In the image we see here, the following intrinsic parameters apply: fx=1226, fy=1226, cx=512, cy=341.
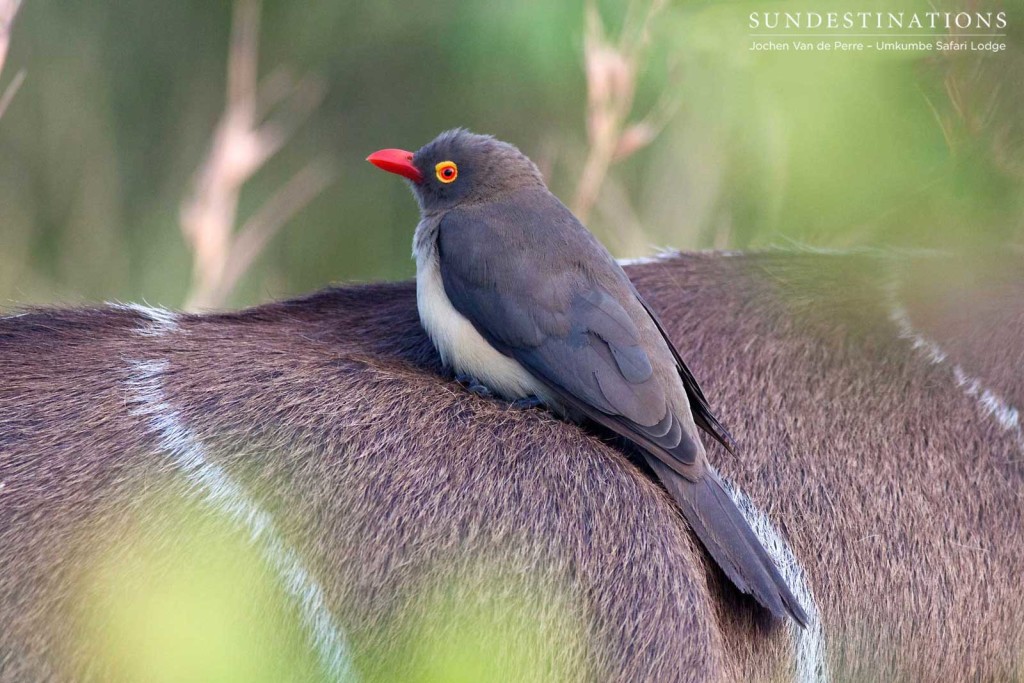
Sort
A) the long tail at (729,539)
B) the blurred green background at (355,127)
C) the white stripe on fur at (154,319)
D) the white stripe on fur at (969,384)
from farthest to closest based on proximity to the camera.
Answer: the blurred green background at (355,127)
the white stripe on fur at (969,384)
the white stripe on fur at (154,319)
the long tail at (729,539)

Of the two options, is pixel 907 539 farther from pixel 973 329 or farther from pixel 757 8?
pixel 757 8

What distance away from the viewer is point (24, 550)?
75.1 inches

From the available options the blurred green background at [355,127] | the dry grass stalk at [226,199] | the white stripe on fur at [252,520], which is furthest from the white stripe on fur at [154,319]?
the blurred green background at [355,127]

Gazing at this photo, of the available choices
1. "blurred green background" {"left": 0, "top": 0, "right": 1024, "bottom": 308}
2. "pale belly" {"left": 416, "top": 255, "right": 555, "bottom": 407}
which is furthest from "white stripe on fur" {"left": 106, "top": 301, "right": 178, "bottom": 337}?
"blurred green background" {"left": 0, "top": 0, "right": 1024, "bottom": 308}

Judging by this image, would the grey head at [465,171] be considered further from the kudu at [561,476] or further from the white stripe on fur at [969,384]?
the white stripe on fur at [969,384]

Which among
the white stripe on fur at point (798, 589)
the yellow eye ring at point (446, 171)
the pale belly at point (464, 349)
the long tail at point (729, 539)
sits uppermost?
the yellow eye ring at point (446, 171)

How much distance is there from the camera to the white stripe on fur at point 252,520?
1.92 m

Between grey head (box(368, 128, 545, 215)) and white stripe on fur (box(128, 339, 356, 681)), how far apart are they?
77 centimetres

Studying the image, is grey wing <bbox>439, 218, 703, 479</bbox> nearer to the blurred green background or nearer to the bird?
the bird

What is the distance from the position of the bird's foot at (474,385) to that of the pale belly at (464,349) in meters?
0.01

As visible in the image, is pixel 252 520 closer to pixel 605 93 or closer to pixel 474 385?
pixel 474 385

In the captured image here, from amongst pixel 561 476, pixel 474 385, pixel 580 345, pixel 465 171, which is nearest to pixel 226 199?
pixel 465 171

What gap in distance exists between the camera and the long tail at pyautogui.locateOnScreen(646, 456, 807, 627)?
6.74 ft

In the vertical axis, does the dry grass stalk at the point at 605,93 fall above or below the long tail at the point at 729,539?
above
